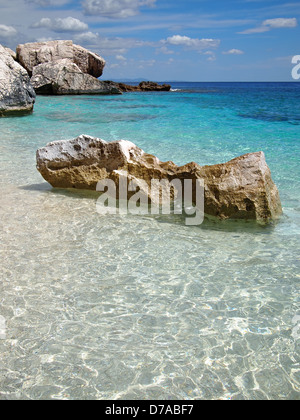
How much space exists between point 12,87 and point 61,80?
18917 millimetres

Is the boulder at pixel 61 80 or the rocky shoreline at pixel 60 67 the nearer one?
the boulder at pixel 61 80

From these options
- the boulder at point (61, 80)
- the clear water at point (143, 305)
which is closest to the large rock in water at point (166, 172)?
the clear water at point (143, 305)

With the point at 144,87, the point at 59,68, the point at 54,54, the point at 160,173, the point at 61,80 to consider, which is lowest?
the point at 160,173

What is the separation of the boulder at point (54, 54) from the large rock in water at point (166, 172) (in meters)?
32.9

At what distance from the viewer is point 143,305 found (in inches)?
130

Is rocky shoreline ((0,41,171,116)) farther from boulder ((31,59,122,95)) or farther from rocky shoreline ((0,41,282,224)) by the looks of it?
rocky shoreline ((0,41,282,224))

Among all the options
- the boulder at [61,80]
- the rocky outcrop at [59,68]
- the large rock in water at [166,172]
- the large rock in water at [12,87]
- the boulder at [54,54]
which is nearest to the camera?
the large rock in water at [166,172]

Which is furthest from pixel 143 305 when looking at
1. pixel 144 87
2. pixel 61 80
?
pixel 144 87

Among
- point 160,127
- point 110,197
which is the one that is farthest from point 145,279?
point 160,127

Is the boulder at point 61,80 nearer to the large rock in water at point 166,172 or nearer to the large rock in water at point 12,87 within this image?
the large rock in water at point 12,87

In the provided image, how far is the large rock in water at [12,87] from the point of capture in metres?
17.0

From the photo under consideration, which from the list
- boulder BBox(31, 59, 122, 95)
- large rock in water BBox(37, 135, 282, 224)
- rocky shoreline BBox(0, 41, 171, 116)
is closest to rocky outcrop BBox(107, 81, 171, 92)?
rocky shoreline BBox(0, 41, 171, 116)

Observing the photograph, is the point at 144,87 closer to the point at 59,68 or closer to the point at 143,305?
the point at 59,68
